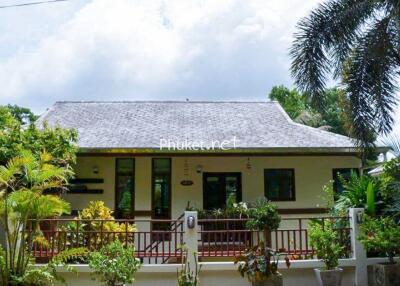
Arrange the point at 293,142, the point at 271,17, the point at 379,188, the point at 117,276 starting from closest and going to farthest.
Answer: the point at 117,276 < the point at 379,188 < the point at 271,17 < the point at 293,142

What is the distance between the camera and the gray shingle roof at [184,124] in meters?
12.8

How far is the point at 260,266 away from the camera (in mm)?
8219

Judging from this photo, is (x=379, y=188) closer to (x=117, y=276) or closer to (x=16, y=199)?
(x=117, y=276)

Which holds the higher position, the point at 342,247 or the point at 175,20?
the point at 175,20

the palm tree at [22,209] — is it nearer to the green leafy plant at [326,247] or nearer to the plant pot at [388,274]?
the green leafy plant at [326,247]

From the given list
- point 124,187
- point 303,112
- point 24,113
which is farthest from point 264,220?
point 24,113

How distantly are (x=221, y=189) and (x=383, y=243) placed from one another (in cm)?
592

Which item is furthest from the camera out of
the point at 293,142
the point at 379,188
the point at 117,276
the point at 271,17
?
the point at 293,142

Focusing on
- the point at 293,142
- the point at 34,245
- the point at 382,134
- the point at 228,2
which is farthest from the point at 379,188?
the point at 34,245

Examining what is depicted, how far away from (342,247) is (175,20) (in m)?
5.83

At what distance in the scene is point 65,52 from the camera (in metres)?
11.7

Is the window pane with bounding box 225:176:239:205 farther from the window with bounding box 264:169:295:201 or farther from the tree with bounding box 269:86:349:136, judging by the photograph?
the tree with bounding box 269:86:349:136

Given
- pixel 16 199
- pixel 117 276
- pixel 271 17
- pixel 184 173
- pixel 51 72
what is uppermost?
pixel 271 17

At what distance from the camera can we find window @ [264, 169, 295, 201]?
13.5m
